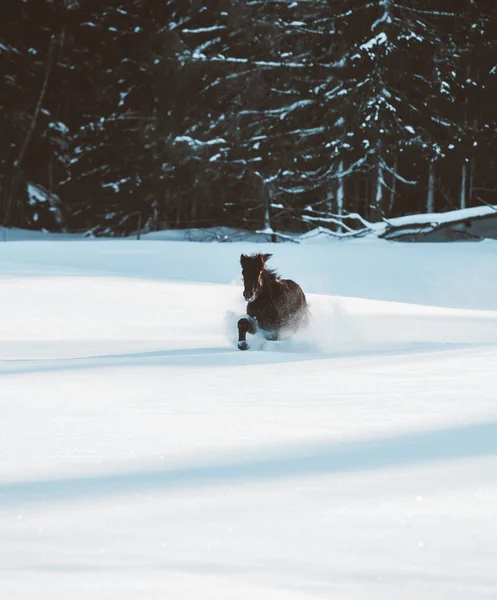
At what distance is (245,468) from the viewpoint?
403cm

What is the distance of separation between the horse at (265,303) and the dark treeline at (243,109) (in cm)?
1279

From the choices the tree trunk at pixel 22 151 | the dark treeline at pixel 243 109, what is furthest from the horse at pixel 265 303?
the tree trunk at pixel 22 151

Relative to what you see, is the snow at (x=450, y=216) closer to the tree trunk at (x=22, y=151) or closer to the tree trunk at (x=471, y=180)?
the tree trunk at (x=471, y=180)

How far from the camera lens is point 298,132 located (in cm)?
2997

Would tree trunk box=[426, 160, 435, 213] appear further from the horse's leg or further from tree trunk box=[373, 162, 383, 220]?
the horse's leg

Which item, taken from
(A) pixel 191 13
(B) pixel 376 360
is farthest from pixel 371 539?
(A) pixel 191 13

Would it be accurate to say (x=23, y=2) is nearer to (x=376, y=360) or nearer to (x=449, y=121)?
(x=449, y=121)

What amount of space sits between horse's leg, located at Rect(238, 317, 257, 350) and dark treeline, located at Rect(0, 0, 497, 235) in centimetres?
1329

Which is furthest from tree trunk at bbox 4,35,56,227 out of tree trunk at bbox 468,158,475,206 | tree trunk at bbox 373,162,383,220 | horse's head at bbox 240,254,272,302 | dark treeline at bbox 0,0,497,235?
horse's head at bbox 240,254,272,302

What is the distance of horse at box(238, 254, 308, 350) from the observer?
9094 millimetres

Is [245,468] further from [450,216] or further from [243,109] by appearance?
[243,109]

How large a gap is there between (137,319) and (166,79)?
2367cm

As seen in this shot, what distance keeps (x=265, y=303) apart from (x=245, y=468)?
5.30 m

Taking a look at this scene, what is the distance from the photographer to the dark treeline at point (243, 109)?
88.4ft
